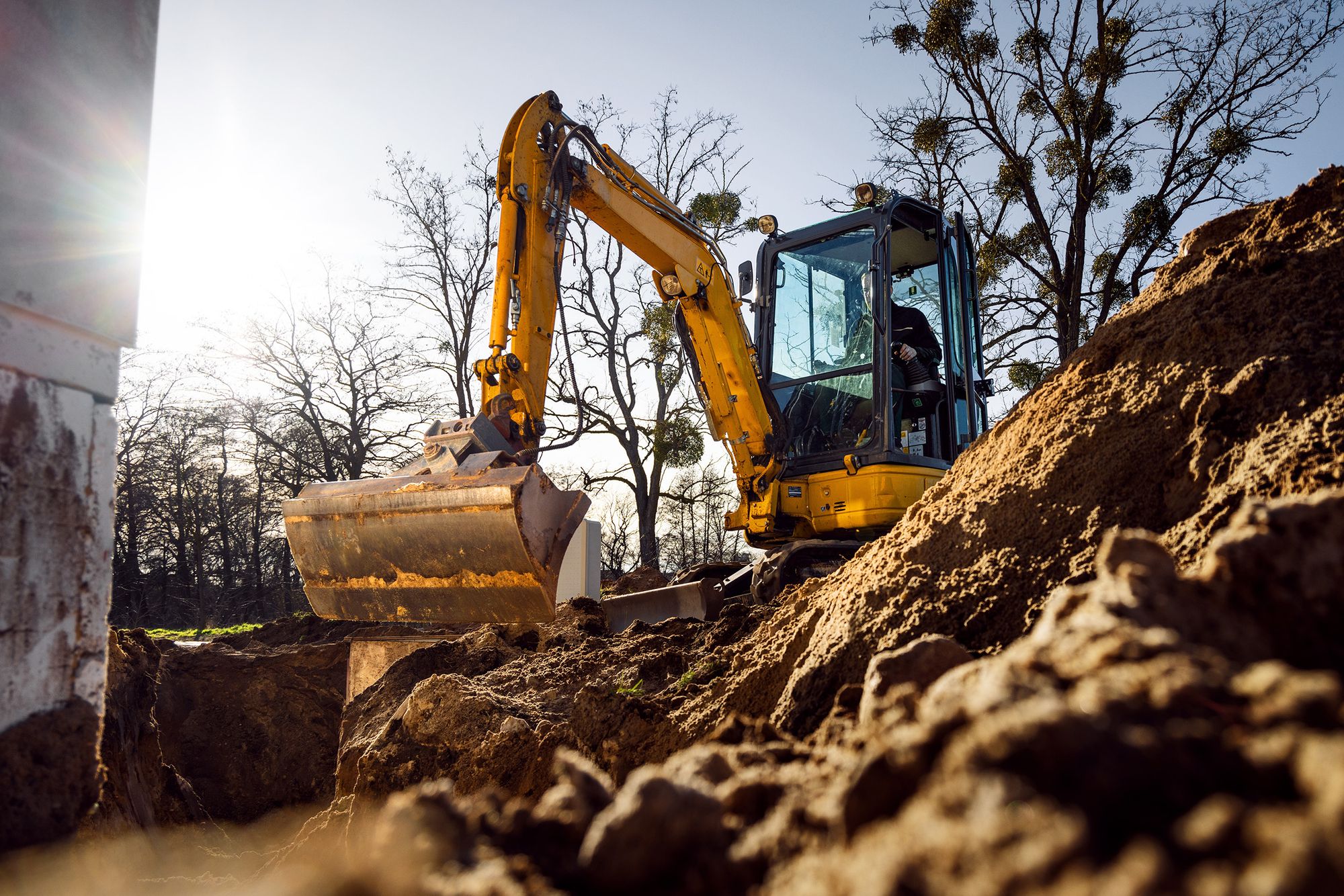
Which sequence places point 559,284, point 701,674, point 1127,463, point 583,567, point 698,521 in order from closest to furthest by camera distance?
point 1127,463, point 701,674, point 559,284, point 583,567, point 698,521

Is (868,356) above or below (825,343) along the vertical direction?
below

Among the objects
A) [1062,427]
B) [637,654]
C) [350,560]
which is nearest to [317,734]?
[350,560]

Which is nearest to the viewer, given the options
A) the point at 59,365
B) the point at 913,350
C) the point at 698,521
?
the point at 59,365

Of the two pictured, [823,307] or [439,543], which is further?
[823,307]

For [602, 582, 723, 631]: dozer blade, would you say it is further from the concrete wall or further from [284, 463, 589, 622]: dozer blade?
the concrete wall

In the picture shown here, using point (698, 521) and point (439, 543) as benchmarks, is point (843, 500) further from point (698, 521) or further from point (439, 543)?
point (698, 521)

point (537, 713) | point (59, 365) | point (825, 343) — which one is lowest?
point (537, 713)

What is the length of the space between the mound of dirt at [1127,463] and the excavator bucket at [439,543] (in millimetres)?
1944

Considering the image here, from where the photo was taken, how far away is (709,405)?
303 inches

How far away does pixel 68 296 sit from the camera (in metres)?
2.03

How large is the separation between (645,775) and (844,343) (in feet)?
21.6

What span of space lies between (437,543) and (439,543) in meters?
0.01

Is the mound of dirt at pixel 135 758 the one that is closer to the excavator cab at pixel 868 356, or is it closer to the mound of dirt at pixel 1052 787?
the mound of dirt at pixel 1052 787

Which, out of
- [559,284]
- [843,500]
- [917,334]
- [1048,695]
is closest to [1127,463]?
[1048,695]
